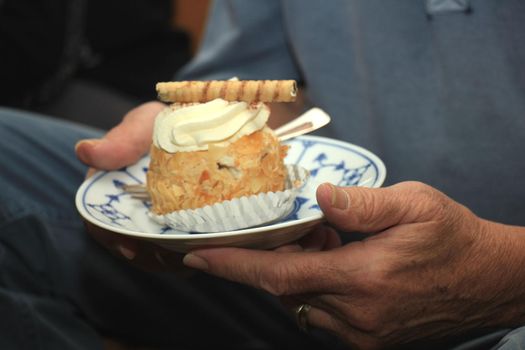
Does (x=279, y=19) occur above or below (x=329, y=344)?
above

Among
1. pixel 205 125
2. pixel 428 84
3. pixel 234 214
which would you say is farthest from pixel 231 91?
pixel 428 84

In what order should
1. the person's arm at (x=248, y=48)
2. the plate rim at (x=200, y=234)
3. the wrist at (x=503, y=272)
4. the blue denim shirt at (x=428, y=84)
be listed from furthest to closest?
1. the person's arm at (x=248, y=48)
2. the blue denim shirt at (x=428, y=84)
3. the wrist at (x=503, y=272)
4. the plate rim at (x=200, y=234)

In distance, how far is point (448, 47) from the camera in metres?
1.06

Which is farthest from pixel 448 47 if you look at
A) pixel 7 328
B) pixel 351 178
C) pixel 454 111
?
pixel 7 328

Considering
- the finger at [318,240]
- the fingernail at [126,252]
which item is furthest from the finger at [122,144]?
the finger at [318,240]

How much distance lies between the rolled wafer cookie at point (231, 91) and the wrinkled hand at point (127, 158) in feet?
0.51

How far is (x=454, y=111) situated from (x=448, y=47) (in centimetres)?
10

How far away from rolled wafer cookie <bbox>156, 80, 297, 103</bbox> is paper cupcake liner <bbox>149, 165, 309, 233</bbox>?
0.40ft

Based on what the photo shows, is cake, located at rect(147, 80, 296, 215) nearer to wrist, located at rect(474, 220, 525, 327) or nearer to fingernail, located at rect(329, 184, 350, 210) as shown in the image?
fingernail, located at rect(329, 184, 350, 210)

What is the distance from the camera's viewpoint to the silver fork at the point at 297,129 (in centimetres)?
94

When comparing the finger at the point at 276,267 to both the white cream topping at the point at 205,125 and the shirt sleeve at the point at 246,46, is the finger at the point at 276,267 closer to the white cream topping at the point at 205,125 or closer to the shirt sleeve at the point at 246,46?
the white cream topping at the point at 205,125

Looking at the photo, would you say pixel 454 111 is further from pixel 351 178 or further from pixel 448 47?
pixel 351 178

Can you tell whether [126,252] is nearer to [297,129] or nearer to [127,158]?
[127,158]

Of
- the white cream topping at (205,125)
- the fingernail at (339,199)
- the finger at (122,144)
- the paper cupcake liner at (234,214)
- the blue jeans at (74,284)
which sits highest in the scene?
the white cream topping at (205,125)
